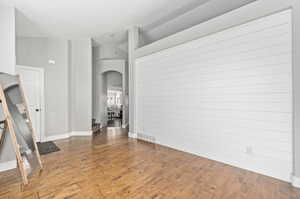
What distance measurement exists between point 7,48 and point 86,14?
1.79 metres

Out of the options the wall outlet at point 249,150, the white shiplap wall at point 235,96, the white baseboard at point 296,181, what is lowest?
the white baseboard at point 296,181

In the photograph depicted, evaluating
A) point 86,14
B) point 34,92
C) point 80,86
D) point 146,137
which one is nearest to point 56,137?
point 34,92

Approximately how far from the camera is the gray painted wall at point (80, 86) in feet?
17.1

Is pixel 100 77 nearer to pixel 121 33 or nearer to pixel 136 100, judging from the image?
pixel 121 33

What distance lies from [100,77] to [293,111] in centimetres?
650

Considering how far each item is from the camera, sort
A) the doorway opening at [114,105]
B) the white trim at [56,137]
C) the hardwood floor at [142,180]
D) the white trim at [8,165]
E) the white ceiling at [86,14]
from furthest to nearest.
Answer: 1. the doorway opening at [114,105]
2. the white trim at [56,137]
3. the white ceiling at [86,14]
4. the white trim at [8,165]
5. the hardwood floor at [142,180]

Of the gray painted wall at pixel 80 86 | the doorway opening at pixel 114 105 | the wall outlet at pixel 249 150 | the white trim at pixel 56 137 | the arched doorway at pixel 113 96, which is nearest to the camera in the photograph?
the wall outlet at pixel 249 150

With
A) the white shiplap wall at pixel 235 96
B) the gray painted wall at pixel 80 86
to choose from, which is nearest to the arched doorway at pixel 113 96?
the gray painted wall at pixel 80 86

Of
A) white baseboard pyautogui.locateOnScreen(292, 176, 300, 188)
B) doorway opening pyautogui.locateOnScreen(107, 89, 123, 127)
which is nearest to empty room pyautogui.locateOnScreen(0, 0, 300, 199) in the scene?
white baseboard pyautogui.locateOnScreen(292, 176, 300, 188)

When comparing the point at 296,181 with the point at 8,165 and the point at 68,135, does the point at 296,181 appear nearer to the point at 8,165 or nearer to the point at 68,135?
the point at 8,165

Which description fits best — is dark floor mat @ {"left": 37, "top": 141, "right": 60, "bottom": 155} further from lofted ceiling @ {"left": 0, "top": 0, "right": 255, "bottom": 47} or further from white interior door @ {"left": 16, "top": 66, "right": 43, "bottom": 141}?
lofted ceiling @ {"left": 0, "top": 0, "right": 255, "bottom": 47}

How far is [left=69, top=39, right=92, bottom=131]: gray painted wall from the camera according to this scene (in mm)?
5227

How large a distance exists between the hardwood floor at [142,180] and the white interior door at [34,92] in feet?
5.95

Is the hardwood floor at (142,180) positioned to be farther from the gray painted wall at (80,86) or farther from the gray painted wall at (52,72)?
the gray painted wall at (80,86)
